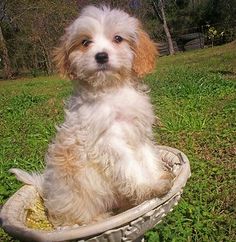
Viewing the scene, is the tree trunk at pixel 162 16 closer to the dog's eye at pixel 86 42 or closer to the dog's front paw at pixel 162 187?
the dog's eye at pixel 86 42

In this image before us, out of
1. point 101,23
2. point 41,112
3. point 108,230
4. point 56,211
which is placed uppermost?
point 101,23

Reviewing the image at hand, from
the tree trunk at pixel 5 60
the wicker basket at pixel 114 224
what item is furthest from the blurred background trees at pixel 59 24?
the wicker basket at pixel 114 224

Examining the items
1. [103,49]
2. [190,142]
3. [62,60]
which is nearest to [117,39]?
[103,49]

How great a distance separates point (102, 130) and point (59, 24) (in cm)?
2526

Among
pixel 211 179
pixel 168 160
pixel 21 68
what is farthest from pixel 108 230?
pixel 21 68

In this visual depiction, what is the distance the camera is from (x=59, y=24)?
27.5 meters

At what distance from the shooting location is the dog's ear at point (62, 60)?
3395 mm

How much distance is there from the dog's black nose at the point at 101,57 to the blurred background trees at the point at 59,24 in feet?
62.4

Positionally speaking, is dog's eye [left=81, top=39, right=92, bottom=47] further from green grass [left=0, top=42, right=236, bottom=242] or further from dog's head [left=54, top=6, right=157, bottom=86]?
green grass [left=0, top=42, right=236, bottom=242]

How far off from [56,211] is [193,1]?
116 feet

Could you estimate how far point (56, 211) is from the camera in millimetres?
3352

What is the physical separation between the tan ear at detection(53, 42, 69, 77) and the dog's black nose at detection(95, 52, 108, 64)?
36 cm

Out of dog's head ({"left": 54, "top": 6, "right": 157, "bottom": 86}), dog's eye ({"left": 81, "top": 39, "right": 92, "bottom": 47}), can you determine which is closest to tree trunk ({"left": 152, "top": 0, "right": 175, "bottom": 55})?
dog's head ({"left": 54, "top": 6, "right": 157, "bottom": 86})

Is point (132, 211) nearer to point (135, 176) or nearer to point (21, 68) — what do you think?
point (135, 176)
